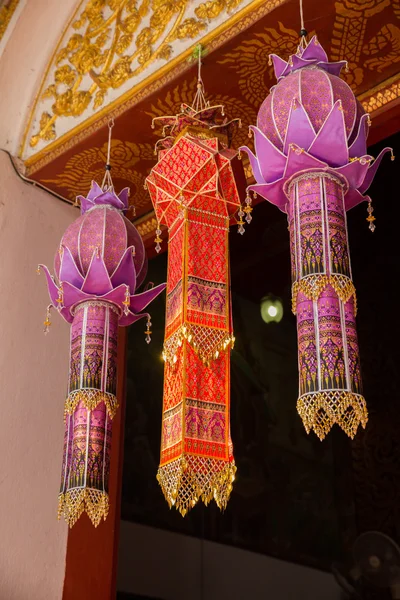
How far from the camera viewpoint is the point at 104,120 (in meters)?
3.42

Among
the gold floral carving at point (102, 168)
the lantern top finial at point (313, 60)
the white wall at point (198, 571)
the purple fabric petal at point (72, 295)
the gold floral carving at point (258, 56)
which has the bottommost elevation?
the white wall at point (198, 571)

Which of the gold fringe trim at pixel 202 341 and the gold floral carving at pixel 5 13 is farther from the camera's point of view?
the gold floral carving at pixel 5 13

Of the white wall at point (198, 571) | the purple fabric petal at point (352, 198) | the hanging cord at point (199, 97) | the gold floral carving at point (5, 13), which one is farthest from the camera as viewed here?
the gold floral carving at point (5, 13)

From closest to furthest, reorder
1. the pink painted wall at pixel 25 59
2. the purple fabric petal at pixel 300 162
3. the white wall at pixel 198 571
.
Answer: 1. the purple fabric petal at pixel 300 162
2. the white wall at pixel 198 571
3. the pink painted wall at pixel 25 59

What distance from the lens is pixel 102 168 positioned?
3721 millimetres

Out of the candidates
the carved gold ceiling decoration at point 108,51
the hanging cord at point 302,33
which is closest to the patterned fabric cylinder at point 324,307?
the hanging cord at point 302,33

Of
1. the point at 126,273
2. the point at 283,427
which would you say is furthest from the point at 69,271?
the point at 283,427

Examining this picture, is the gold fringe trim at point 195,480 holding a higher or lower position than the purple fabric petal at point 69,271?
lower

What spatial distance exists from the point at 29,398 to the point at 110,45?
1.60 metres

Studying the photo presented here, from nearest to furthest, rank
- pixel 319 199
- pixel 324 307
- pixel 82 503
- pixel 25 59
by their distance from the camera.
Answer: pixel 324 307 < pixel 319 199 < pixel 82 503 < pixel 25 59

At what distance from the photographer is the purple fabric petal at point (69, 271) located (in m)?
2.92

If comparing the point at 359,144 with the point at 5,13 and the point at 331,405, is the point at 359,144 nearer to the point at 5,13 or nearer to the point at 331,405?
the point at 331,405

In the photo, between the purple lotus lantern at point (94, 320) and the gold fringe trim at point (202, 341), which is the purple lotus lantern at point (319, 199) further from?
the purple lotus lantern at point (94, 320)

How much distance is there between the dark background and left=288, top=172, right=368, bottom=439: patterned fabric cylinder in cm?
132
